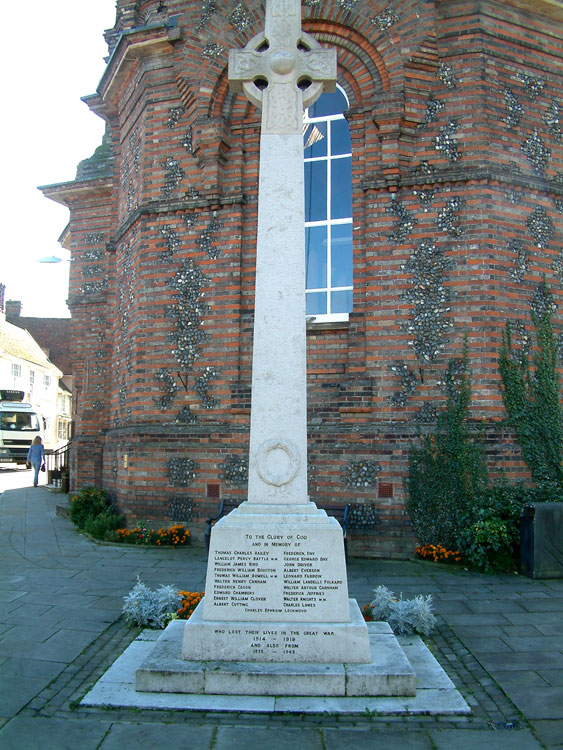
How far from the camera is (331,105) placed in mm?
9836

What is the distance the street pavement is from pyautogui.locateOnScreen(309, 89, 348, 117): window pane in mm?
6957

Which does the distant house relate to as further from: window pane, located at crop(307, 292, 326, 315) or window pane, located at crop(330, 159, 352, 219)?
window pane, located at crop(330, 159, 352, 219)

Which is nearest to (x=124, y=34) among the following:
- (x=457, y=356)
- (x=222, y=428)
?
(x=222, y=428)

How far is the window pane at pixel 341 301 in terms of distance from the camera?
364 inches

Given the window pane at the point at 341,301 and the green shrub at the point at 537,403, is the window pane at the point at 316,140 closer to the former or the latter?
the window pane at the point at 341,301

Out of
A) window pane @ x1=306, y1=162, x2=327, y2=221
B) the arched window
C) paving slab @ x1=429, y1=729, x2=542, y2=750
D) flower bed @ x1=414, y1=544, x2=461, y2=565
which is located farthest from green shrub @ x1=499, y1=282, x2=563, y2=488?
paving slab @ x1=429, y1=729, x2=542, y2=750

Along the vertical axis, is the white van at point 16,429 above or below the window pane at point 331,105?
below

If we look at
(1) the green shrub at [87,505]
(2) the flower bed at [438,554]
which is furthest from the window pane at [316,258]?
(1) the green shrub at [87,505]

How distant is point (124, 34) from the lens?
33.3 feet

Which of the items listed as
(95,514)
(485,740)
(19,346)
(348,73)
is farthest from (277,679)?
(19,346)

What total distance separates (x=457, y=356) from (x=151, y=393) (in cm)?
459

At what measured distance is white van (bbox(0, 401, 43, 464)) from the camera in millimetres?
27953

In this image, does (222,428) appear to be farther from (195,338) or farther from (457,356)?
(457,356)

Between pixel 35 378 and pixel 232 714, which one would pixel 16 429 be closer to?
pixel 35 378
